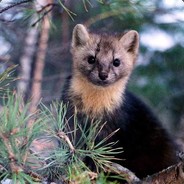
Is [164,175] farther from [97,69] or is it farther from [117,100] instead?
[117,100]

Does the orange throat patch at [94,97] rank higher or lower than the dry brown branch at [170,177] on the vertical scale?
lower

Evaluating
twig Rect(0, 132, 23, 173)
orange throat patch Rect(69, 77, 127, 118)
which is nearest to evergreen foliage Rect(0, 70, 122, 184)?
twig Rect(0, 132, 23, 173)

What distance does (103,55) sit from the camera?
16.0ft

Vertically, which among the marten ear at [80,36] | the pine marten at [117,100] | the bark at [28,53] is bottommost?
the bark at [28,53]

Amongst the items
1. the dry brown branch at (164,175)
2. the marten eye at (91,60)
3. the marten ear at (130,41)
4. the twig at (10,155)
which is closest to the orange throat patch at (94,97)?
the marten eye at (91,60)

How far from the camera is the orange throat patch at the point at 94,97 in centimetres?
499

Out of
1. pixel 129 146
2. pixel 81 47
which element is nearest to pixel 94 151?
pixel 129 146

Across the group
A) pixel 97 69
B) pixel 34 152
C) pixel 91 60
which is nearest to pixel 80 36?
pixel 91 60

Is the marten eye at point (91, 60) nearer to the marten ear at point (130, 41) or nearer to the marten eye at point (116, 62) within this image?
the marten eye at point (116, 62)

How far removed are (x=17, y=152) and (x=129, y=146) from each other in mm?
2163

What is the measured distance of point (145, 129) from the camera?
5137mm

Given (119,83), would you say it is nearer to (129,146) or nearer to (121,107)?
(121,107)

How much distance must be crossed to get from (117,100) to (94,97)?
0.65 ft

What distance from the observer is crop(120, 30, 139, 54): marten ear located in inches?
201
